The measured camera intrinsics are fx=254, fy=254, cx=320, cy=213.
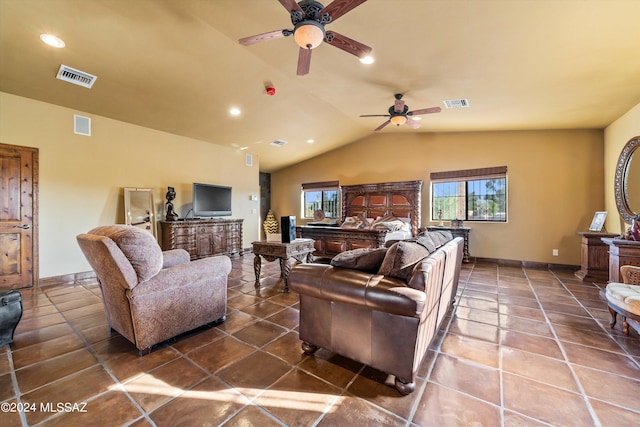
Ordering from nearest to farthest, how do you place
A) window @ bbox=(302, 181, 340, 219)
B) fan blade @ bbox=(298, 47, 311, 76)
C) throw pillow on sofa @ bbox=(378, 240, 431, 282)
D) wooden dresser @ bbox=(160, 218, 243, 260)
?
1. throw pillow on sofa @ bbox=(378, 240, 431, 282)
2. fan blade @ bbox=(298, 47, 311, 76)
3. wooden dresser @ bbox=(160, 218, 243, 260)
4. window @ bbox=(302, 181, 340, 219)

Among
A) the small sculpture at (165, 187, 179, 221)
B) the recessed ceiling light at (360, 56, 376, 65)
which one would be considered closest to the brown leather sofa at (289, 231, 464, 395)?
the recessed ceiling light at (360, 56, 376, 65)

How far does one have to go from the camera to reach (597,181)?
4.57 metres

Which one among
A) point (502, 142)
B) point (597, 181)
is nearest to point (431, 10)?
point (502, 142)

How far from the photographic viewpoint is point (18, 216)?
3650mm

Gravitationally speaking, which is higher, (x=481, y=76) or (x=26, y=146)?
(x=481, y=76)

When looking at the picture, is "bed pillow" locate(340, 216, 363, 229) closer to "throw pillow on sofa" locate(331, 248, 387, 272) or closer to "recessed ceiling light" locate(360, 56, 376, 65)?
"recessed ceiling light" locate(360, 56, 376, 65)

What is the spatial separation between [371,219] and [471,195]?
7.66 ft

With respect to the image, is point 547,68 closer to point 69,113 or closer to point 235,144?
point 235,144

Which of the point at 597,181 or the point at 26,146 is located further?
the point at 597,181

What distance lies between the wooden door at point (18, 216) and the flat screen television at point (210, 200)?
232cm

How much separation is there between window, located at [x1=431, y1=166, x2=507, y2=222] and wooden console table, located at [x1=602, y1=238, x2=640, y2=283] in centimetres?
206

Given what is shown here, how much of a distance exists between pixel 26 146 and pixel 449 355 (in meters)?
5.96

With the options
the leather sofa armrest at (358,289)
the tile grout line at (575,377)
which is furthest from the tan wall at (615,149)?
the leather sofa armrest at (358,289)

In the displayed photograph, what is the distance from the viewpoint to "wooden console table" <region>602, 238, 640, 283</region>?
10.1ft
